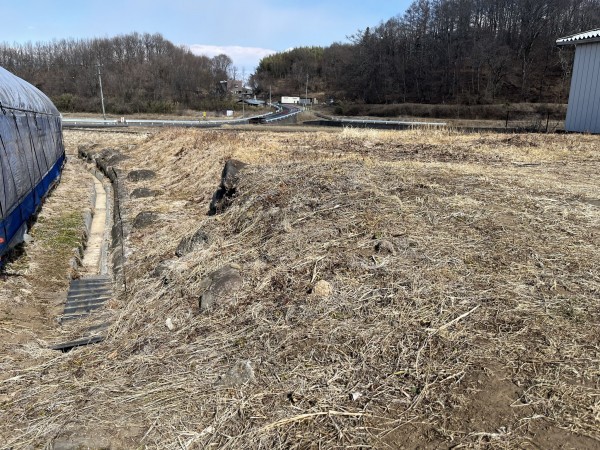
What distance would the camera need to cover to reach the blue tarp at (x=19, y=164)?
257 inches

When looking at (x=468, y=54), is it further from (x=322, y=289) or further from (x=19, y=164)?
(x=322, y=289)

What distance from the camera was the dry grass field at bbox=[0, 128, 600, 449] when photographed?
2562 mm

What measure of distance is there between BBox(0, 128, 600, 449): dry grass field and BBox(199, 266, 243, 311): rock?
7 cm

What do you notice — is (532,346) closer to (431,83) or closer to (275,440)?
(275,440)

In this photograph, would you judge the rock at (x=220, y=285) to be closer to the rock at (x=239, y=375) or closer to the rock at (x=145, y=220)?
the rock at (x=239, y=375)

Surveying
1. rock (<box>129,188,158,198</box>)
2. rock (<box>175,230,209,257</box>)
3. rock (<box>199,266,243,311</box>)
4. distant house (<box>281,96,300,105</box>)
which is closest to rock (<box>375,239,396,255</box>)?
rock (<box>199,266,243,311</box>)

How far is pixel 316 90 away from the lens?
410 feet

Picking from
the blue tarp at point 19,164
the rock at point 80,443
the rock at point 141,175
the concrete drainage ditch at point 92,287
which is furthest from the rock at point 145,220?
the rock at point 80,443

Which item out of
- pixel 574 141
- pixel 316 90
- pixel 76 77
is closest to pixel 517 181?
pixel 574 141

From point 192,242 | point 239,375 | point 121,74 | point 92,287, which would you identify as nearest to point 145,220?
point 92,287

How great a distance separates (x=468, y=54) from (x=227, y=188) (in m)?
78.9

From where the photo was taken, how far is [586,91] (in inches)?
682

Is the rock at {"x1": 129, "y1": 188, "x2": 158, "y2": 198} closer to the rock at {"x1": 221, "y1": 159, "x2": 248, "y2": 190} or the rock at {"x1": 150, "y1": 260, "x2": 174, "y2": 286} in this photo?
the rock at {"x1": 221, "y1": 159, "x2": 248, "y2": 190}

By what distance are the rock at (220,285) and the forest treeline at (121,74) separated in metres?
78.9
